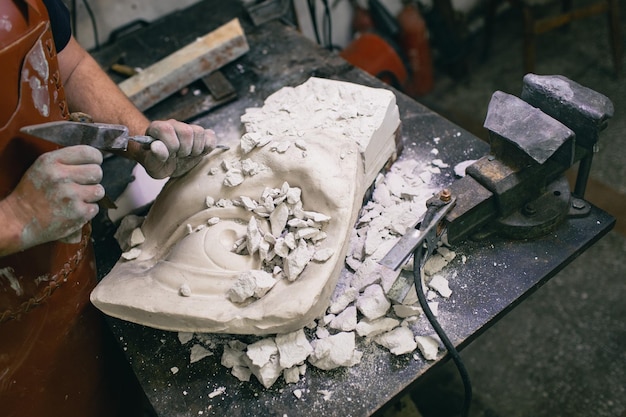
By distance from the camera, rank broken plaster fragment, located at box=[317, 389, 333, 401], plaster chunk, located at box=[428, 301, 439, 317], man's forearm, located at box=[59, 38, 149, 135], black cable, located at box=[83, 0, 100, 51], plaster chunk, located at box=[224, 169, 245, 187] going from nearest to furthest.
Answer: broken plaster fragment, located at box=[317, 389, 333, 401] → plaster chunk, located at box=[428, 301, 439, 317] → plaster chunk, located at box=[224, 169, 245, 187] → man's forearm, located at box=[59, 38, 149, 135] → black cable, located at box=[83, 0, 100, 51]

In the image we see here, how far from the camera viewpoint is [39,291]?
1443 mm

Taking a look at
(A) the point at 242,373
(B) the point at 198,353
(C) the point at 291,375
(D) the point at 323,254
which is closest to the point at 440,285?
(D) the point at 323,254

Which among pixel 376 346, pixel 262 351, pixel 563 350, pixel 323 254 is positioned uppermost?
pixel 323 254

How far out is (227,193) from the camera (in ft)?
5.33

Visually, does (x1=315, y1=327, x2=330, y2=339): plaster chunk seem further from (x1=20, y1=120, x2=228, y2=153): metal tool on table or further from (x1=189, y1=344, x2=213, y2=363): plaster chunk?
(x1=20, y1=120, x2=228, y2=153): metal tool on table

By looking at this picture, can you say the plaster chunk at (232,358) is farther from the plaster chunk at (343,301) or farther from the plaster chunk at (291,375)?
the plaster chunk at (343,301)

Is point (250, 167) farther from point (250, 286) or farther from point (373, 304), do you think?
point (373, 304)

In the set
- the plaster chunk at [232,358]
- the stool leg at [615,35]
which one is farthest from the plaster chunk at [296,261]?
the stool leg at [615,35]

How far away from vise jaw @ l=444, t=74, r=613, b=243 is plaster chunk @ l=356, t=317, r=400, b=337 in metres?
0.30

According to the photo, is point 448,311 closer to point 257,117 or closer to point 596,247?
point 257,117

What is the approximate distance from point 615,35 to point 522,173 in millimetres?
2526

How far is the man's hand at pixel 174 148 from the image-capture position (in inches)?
60.7

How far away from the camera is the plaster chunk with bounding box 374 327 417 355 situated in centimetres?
143

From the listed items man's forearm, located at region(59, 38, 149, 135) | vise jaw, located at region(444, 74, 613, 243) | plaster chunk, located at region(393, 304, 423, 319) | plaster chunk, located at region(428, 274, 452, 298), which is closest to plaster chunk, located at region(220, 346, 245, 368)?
plaster chunk, located at region(393, 304, 423, 319)
